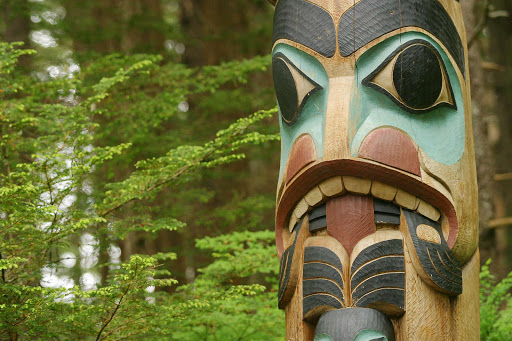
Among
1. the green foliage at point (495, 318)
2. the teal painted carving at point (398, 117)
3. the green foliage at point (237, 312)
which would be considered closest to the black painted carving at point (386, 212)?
the teal painted carving at point (398, 117)

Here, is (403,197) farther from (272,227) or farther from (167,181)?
(272,227)

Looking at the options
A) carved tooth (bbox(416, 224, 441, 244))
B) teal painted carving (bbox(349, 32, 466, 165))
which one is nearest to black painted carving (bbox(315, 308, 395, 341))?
carved tooth (bbox(416, 224, 441, 244))

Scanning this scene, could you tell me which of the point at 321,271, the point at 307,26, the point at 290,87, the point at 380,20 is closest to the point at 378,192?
the point at 321,271

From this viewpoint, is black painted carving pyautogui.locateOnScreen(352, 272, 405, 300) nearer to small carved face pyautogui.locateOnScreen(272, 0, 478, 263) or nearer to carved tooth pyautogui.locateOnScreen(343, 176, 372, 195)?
small carved face pyautogui.locateOnScreen(272, 0, 478, 263)

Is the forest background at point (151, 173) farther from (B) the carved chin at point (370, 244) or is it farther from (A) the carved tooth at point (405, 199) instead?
(A) the carved tooth at point (405, 199)

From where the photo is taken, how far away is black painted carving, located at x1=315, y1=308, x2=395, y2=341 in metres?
3.26

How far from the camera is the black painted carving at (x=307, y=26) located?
12.0 ft

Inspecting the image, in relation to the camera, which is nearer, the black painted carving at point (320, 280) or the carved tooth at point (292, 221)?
the black painted carving at point (320, 280)

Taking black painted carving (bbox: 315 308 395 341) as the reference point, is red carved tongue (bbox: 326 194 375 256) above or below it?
above

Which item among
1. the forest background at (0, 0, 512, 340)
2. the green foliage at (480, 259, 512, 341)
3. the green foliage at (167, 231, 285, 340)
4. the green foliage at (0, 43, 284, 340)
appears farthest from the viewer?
the green foliage at (167, 231, 285, 340)

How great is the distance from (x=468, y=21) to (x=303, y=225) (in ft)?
16.0

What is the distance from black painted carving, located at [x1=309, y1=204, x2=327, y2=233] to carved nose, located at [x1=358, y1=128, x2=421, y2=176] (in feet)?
1.41

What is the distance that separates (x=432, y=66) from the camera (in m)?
3.58

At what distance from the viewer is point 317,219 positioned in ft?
12.1
